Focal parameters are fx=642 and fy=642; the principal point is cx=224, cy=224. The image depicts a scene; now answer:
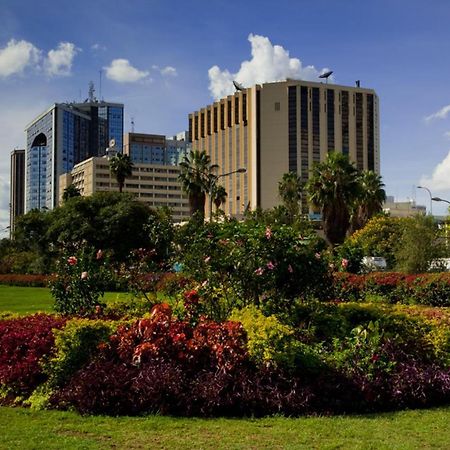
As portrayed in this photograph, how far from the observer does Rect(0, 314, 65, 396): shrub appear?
26.6ft

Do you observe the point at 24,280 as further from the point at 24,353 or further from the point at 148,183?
the point at 148,183

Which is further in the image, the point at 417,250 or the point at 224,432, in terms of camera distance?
the point at 417,250

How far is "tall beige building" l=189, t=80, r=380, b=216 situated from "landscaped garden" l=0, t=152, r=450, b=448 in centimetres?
10944

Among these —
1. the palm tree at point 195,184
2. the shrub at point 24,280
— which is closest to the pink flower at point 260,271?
the shrub at point 24,280

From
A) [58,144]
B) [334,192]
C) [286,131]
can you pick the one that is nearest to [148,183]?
[58,144]

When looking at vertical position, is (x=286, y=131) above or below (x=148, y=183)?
above

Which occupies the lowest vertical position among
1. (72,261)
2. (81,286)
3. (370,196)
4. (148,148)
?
(81,286)

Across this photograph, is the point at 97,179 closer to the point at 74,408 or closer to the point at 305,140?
the point at 305,140

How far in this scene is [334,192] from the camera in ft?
146

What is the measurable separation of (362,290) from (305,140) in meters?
105

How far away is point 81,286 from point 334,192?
35.5 m

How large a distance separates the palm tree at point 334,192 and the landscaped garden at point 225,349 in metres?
33.6

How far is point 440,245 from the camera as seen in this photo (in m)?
39.7

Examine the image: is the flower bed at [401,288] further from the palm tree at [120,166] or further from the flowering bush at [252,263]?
the palm tree at [120,166]
